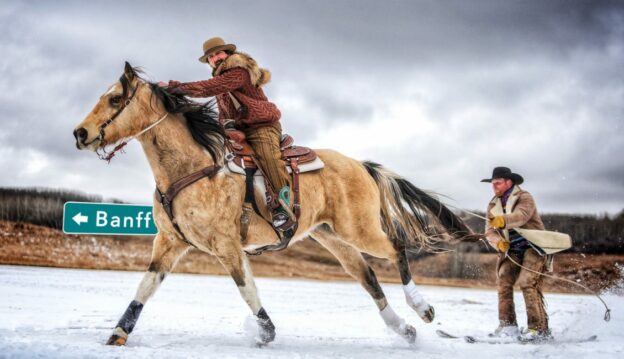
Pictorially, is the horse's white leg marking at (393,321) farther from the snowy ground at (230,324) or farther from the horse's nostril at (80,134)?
the horse's nostril at (80,134)

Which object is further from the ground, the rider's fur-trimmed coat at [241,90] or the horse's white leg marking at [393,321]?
the rider's fur-trimmed coat at [241,90]

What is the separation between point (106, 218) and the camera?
8.23 m

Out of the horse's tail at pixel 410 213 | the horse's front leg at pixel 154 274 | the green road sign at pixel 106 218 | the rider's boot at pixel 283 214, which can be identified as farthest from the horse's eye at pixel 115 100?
the green road sign at pixel 106 218

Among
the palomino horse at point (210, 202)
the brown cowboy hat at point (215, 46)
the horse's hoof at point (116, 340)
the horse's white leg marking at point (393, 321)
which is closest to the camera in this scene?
the horse's hoof at point (116, 340)

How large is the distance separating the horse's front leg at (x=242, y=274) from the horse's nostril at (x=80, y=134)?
1.35 m

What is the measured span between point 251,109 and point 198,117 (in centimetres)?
49

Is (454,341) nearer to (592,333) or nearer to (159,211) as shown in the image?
(592,333)

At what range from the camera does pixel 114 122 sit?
452 centimetres

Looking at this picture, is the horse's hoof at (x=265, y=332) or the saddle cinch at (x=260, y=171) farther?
the saddle cinch at (x=260, y=171)

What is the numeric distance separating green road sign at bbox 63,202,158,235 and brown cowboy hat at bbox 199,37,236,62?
3758mm

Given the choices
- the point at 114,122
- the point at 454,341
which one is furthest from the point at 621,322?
the point at 114,122

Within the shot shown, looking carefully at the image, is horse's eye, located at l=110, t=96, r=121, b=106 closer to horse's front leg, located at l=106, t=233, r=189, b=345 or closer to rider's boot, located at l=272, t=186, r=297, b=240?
horse's front leg, located at l=106, t=233, r=189, b=345

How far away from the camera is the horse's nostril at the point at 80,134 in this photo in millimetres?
4379

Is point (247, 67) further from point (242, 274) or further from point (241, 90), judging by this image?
point (242, 274)
